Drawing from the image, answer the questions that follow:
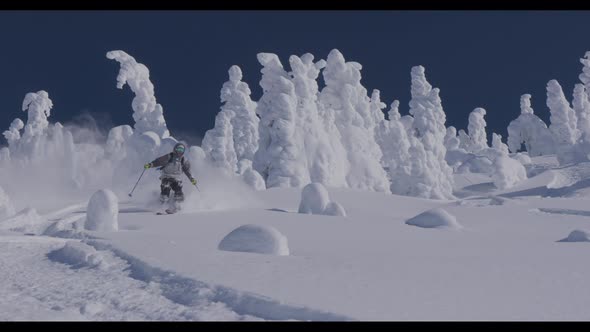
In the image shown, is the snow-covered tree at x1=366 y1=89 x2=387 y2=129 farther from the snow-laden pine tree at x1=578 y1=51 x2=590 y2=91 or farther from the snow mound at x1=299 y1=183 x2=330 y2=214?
the snow mound at x1=299 y1=183 x2=330 y2=214

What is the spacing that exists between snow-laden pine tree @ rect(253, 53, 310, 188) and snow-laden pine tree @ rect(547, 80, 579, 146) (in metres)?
43.9

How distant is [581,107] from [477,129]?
22058mm

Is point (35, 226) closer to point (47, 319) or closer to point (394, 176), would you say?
point (47, 319)

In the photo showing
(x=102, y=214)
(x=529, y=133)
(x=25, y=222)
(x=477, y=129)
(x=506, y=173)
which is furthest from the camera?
(x=477, y=129)

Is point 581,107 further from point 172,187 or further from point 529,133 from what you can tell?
point 172,187

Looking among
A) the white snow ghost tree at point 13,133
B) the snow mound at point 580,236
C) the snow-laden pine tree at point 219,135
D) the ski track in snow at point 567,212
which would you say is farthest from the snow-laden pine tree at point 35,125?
the snow mound at point 580,236

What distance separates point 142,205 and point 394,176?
28.1 metres

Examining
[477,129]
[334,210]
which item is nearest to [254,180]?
[334,210]

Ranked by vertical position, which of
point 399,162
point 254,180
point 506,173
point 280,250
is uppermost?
point 399,162

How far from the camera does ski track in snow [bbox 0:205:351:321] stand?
3.78 metres

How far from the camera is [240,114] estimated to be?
190 feet

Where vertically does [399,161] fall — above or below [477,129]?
below

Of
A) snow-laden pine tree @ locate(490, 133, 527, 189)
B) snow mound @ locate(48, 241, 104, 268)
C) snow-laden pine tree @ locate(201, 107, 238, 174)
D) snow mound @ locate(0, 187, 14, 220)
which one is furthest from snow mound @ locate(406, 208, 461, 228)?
snow-laden pine tree @ locate(201, 107, 238, 174)

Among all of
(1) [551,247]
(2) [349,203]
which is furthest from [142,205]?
(1) [551,247]
